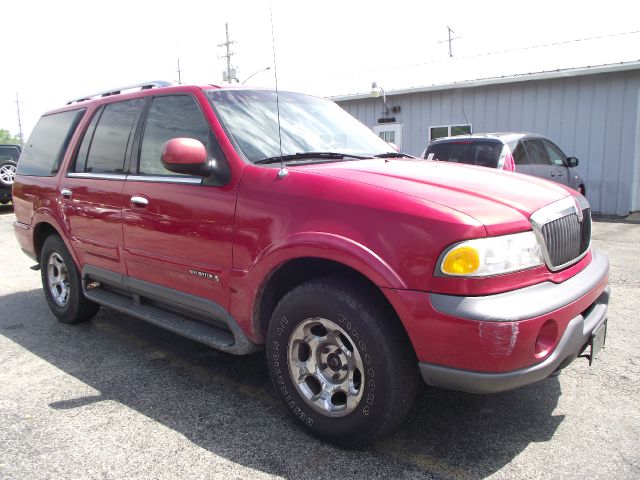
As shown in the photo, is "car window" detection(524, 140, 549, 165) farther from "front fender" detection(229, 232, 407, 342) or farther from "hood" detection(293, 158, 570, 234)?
"front fender" detection(229, 232, 407, 342)

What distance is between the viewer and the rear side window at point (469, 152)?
27.4 ft

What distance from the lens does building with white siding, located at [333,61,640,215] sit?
38.7ft

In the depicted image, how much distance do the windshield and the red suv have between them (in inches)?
0.6

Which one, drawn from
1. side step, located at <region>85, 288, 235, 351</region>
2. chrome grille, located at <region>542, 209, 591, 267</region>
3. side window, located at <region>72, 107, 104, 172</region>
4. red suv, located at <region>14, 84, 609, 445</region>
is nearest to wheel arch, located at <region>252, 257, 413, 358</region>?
red suv, located at <region>14, 84, 609, 445</region>

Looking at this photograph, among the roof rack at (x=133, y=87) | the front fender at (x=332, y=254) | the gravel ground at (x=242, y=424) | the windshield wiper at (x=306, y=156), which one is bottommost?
the gravel ground at (x=242, y=424)

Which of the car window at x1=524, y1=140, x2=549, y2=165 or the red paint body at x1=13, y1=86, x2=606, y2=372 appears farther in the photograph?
the car window at x1=524, y1=140, x2=549, y2=165

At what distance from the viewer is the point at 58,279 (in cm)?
491

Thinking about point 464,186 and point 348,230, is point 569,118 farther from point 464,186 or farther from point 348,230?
point 348,230

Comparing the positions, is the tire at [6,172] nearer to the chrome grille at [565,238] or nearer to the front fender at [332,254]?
the front fender at [332,254]

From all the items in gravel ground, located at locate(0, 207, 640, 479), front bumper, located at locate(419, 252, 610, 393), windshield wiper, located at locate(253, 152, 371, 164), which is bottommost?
gravel ground, located at locate(0, 207, 640, 479)

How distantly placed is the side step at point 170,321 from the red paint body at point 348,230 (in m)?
0.20

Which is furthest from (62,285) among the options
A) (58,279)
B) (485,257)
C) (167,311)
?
(485,257)

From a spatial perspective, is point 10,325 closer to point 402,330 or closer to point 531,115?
point 402,330

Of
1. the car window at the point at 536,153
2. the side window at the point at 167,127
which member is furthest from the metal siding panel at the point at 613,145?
the side window at the point at 167,127
